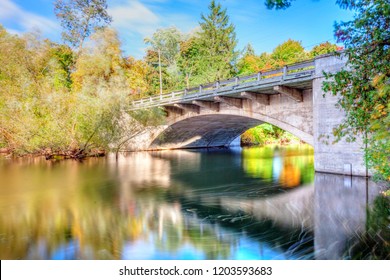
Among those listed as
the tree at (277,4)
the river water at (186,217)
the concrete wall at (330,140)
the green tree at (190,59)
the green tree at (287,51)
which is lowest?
the river water at (186,217)

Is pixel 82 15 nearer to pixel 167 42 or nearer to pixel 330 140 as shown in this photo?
pixel 167 42

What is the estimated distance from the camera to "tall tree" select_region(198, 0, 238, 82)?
30906 mm

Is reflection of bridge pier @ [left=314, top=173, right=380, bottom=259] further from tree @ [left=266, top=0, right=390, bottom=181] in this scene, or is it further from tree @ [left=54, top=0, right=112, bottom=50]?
tree @ [left=54, top=0, right=112, bottom=50]

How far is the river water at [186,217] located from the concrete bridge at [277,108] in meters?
0.94

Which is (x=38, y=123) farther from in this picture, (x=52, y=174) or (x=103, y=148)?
(x=52, y=174)

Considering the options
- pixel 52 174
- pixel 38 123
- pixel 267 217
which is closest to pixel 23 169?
pixel 52 174

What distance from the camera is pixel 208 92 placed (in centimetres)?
1762

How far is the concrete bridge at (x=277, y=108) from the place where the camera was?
1118 centimetres

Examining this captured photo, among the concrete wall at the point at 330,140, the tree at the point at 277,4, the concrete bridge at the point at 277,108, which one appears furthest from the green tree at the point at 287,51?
the tree at the point at 277,4

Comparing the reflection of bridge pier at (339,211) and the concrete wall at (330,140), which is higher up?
the concrete wall at (330,140)

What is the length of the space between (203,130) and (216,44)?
9.91 meters

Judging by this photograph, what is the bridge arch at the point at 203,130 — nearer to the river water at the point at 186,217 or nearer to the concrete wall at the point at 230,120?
the concrete wall at the point at 230,120

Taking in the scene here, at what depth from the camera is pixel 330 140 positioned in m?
11.4

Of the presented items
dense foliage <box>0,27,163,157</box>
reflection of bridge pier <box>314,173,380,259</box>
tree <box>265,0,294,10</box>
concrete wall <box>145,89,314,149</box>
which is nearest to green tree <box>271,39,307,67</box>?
concrete wall <box>145,89,314,149</box>
